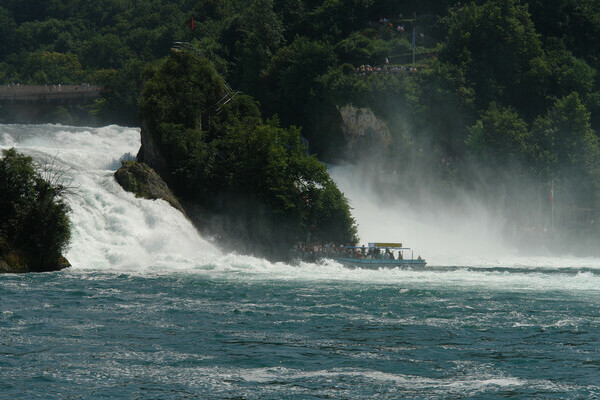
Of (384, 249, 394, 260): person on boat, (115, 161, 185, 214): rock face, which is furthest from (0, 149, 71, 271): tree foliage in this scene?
(384, 249, 394, 260): person on boat

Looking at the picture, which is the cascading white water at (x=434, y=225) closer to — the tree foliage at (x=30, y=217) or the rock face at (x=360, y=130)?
the rock face at (x=360, y=130)

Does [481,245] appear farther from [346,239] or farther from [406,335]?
[406,335]

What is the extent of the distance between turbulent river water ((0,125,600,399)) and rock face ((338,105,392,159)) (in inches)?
1190

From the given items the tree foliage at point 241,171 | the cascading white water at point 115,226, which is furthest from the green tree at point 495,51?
the cascading white water at point 115,226

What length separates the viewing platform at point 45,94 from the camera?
117312mm

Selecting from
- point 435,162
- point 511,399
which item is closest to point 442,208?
point 435,162

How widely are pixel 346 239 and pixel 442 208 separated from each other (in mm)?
23933

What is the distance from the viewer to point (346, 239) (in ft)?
277

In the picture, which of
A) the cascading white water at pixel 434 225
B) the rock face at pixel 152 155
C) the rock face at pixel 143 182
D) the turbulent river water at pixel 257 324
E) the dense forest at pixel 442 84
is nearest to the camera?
the turbulent river water at pixel 257 324

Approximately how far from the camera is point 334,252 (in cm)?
7594

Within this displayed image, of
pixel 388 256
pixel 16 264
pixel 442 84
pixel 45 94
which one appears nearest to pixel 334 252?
pixel 388 256

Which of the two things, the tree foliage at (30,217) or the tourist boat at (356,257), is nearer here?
the tree foliage at (30,217)

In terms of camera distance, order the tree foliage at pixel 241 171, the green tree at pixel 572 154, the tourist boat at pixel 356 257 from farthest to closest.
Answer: the green tree at pixel 572 154
the tree foliage at pixel 241 171
the tourist boat at pixel 356 257

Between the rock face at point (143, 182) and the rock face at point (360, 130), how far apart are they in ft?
98.2
